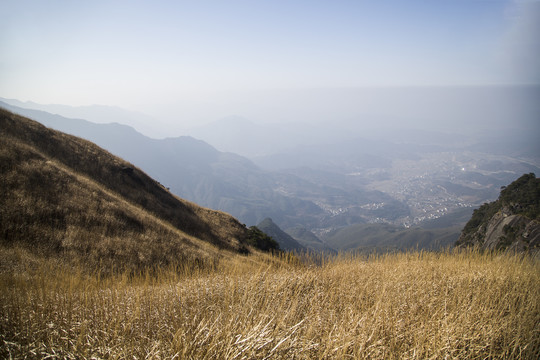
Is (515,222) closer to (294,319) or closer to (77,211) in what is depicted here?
(294,319)

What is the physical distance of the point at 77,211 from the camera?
1320 cm

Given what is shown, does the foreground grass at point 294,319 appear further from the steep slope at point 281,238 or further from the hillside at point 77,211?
the steep slope at point 281,238

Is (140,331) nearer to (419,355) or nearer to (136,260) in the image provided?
(419,355)

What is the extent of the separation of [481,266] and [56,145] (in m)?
27.2

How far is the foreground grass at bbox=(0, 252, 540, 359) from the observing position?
303 cm

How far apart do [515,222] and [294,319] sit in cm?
2607

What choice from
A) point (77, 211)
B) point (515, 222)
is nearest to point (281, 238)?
point (515, 222)

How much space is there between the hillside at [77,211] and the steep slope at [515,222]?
592 inches

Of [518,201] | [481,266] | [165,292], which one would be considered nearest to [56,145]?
[165,292]

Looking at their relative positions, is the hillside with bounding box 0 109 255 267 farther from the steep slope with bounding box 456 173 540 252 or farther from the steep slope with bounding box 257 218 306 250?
the steep slope with bounding box 257 218 306 250

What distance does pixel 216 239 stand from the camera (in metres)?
22.7

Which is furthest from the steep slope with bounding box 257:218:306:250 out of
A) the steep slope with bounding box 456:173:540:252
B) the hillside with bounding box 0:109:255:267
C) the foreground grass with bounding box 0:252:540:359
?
the foreground grass with bounding box 0:252:540:359

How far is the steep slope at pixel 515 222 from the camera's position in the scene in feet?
54.7

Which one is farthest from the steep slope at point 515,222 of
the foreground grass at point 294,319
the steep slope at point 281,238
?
the steep slope at point 281,238
